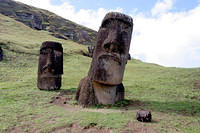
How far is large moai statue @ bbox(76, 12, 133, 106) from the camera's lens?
6.81 m

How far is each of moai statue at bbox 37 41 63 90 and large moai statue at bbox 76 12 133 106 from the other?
12.7 ft

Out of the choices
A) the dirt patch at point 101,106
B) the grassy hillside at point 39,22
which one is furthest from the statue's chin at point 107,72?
the grassy hillside at point 39,22

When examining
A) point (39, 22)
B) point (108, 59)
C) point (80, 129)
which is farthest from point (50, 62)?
point (39, 22)

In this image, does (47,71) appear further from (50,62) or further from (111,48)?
(111,48)

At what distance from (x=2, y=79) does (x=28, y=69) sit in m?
4.02

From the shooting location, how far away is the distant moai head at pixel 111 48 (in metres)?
6.79

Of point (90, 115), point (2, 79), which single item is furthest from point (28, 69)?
point (90, 115)

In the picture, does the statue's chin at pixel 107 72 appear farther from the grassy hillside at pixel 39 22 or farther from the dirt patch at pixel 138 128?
the grassy hillside at pixel 39 22

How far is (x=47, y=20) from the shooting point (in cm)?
7556

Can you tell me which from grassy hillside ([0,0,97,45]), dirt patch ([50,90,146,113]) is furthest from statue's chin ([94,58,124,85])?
grassy hillside ([0,0,97,45])

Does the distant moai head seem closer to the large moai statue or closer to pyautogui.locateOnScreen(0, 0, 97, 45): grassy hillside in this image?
the large moai statue

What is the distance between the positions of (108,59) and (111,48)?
0.42 metres

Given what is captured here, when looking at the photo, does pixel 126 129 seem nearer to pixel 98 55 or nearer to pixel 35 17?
pixel 98 55

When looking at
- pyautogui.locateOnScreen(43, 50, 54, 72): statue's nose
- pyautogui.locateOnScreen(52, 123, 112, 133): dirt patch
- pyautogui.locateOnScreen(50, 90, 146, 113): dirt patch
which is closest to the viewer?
pyautogui.locateOnScreen(52, 123, 112, 133): dirt patch
